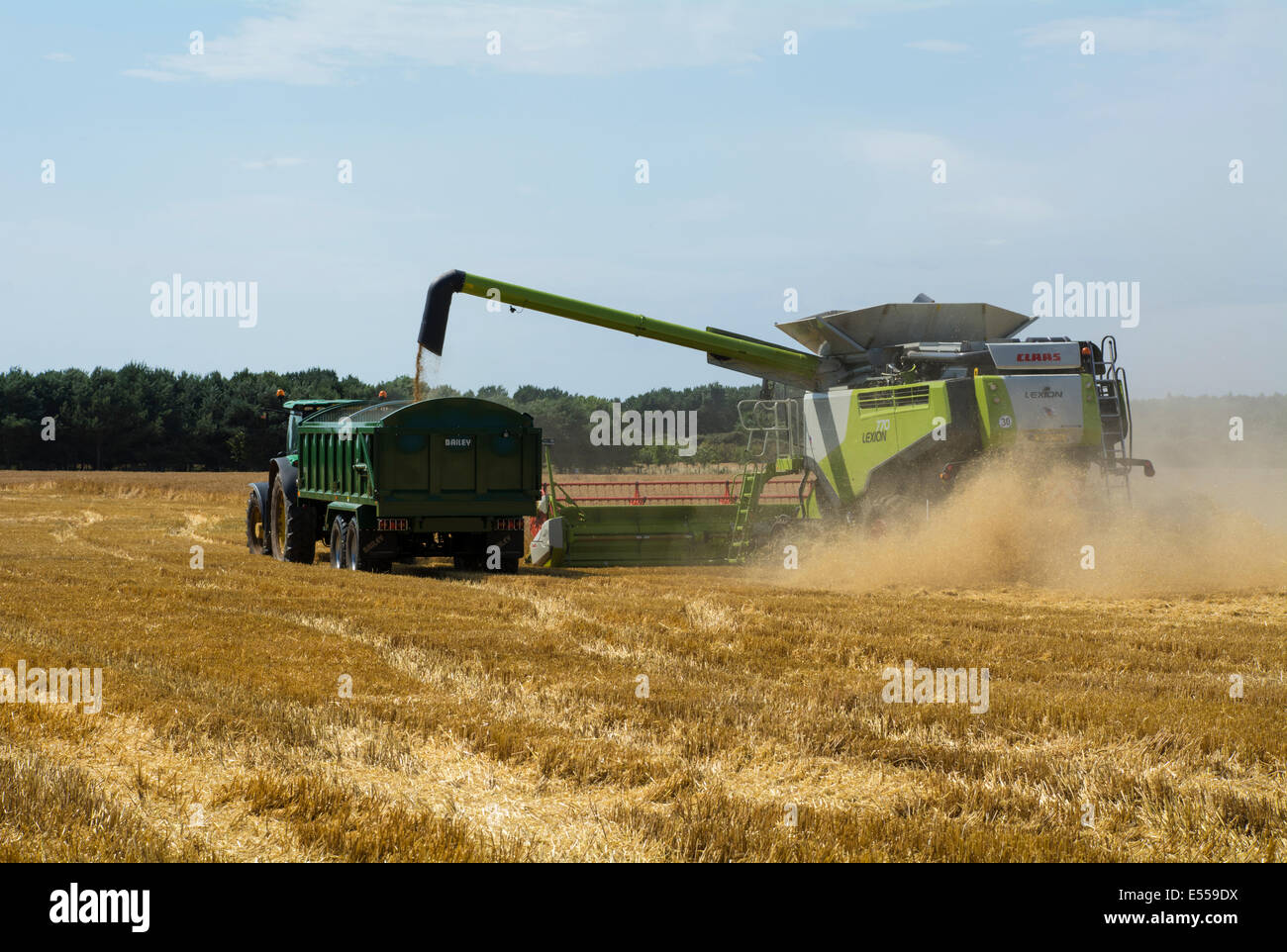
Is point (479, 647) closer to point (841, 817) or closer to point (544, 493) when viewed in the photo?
point (841, 817)

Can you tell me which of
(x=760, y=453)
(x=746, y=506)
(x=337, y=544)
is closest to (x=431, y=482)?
(x=337, y=544)

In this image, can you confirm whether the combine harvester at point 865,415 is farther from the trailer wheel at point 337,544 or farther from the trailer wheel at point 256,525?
the trailer wheel at point 256,525

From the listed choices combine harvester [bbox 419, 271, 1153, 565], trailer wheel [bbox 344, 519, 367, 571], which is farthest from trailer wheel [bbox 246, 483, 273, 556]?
combine harvester [bbox 419, 271, 1153, 565]

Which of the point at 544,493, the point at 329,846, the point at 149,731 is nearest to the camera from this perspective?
the point at 329,846

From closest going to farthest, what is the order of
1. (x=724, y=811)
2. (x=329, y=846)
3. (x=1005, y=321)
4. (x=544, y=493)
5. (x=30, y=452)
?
(x=329, y=846) → (x=724, y=811) → (x=1005, y=321) → (x=544, y=493) → (x=30, y=452)

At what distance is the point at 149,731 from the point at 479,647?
3310 millimetres

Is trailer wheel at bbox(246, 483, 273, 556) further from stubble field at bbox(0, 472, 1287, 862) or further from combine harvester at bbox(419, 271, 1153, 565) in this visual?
stubble field at bbox(0, 472, 1287, 862)

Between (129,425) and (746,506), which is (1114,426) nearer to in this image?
(746,506)

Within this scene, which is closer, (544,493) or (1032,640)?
(1032,640)

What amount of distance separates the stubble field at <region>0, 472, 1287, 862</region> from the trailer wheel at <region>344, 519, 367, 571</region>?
2253mm

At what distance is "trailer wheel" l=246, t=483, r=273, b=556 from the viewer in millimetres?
19844

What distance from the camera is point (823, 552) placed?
16.8 m

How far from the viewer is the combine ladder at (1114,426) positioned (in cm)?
1489
